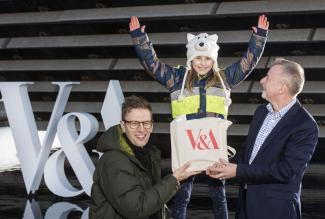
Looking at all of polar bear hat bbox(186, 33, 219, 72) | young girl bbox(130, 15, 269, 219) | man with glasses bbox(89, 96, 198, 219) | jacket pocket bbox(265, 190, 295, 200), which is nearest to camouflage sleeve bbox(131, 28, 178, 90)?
young girl bbox(130, 15, 269, 219)

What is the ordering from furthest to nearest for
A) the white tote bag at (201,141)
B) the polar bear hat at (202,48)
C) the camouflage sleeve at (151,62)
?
the camouflage sleeve at (151,62) < the polar bear hat at (202,48) < the white tote bag at (201,141)

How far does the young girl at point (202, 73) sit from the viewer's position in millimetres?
4359

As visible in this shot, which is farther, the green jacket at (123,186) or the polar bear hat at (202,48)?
the polar bear hat at (202,48)

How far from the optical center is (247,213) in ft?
11.1

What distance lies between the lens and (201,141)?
153 inches

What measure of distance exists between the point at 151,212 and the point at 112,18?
4.75 metres

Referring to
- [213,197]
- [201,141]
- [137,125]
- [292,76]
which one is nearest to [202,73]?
[201,141]

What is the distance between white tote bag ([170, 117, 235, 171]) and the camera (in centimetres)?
384

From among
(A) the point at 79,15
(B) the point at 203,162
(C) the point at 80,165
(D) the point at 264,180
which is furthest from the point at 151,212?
(A) the point at 79,15

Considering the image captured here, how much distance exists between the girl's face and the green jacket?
1485 millimetres

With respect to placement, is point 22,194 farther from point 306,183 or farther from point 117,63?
point 306,183

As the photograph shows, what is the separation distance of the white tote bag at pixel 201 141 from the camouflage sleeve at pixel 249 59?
619mm

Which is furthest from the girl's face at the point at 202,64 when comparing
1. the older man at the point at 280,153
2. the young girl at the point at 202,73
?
the older man at the point at 280,153

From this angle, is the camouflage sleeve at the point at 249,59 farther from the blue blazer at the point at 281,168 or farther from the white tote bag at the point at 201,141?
the blue blazer at the point at 281,168
